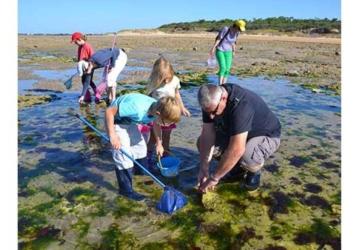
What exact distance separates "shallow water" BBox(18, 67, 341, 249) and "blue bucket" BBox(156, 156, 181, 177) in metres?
0.10

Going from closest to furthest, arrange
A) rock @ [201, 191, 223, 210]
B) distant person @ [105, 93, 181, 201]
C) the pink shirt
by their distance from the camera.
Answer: distant person @ [105, 93, 181, 201] → rock @ [201, 191, 223, 210] → the pink shirt

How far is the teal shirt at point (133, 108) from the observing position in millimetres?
4559

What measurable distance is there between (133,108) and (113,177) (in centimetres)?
138

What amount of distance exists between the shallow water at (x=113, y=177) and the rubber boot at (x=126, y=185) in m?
0.13

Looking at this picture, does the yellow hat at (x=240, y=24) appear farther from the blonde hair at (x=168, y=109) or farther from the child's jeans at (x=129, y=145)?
the blonde hair at (x=168, y=109)

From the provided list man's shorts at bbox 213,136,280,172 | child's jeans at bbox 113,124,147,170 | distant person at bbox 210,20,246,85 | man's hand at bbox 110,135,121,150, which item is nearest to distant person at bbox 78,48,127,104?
distant person at bbox 210,20,246,85

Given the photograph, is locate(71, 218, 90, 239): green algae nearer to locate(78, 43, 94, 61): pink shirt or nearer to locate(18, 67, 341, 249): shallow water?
locate(18, 67, 341, 249): shallow water

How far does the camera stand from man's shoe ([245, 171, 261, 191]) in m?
4.96

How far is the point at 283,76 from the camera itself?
48.2 ft

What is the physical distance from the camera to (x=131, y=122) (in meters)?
4.79

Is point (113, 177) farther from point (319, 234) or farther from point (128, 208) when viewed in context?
point (319, 234)

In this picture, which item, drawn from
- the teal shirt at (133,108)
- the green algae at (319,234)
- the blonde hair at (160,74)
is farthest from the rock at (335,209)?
the blonde hair at (160,74)
